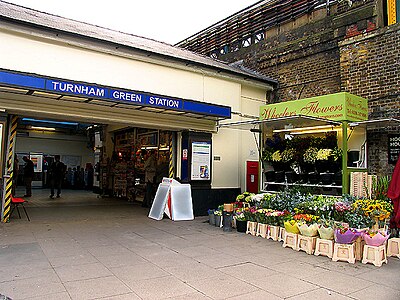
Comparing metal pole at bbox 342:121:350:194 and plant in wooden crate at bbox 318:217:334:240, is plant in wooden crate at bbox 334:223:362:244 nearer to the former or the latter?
plant in wooden crate at bbox 318:217:334:240

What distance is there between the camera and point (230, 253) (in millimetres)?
5953

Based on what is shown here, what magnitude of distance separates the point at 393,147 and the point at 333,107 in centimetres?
179

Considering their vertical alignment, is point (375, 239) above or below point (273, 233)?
above

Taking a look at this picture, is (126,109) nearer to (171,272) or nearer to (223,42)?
(171,272)

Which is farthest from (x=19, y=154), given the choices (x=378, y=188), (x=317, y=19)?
(x=378, y=188)

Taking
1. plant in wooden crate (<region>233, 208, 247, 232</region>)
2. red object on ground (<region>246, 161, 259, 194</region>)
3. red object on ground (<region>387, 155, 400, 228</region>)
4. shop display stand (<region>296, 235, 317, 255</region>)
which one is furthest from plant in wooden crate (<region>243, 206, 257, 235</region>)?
red object on ground (<region>246, 161, 259, 194</region>)

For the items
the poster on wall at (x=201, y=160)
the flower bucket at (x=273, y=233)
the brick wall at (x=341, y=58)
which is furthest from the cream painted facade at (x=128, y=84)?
the flower bucket at (x=273, y=233)

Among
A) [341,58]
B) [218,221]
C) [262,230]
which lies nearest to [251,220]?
[262,230]

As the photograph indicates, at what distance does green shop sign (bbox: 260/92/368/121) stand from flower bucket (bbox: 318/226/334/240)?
313cm

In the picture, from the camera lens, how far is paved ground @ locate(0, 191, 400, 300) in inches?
161

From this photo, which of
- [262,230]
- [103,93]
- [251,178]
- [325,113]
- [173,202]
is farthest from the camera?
[251,178]

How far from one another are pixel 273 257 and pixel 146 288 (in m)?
2.52

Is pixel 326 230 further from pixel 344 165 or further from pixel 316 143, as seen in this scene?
pixel 316 143

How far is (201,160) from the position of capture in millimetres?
10195
